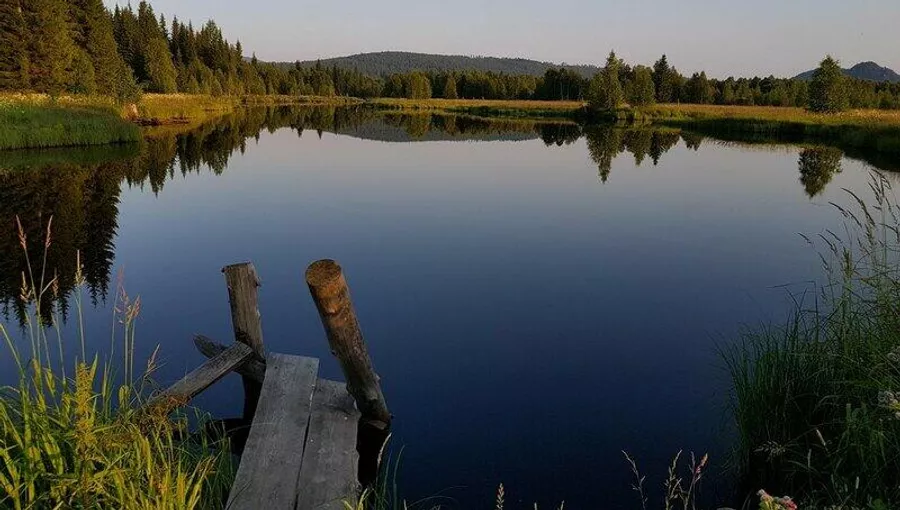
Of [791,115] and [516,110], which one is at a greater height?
[516,110]

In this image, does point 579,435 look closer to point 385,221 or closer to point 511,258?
point 511,258

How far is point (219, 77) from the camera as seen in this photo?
3979 inches

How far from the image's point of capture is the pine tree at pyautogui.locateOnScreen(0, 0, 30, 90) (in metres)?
42.2

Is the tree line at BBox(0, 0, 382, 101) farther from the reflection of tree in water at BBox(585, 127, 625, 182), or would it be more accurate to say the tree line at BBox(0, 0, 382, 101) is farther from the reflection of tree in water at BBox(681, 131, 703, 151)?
the reflection of tree in water at BBox(681, 131, 703, 151)

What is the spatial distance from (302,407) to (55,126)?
30.9 m

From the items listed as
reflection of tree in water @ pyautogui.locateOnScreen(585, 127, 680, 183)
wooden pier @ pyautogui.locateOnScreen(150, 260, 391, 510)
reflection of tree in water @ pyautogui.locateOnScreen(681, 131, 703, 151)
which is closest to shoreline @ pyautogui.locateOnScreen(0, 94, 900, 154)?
reflection of tree in water @ pyautogui.locateOnScreen(681, 131, 703, 151)

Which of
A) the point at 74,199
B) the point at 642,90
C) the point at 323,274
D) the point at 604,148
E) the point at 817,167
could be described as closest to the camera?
the point at 323,274

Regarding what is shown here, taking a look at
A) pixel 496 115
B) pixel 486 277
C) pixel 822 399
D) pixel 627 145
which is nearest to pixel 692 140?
pixel 627 145

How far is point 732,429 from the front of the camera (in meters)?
6.81

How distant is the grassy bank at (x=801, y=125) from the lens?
3597 centimetres

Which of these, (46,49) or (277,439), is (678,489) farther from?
(46,49)

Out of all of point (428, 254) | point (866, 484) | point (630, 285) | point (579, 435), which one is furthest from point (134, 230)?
point (866, 484)

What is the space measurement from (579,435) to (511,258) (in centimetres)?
772

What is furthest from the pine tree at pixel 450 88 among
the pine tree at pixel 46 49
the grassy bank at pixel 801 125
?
the pine tree at pixel 46 49
